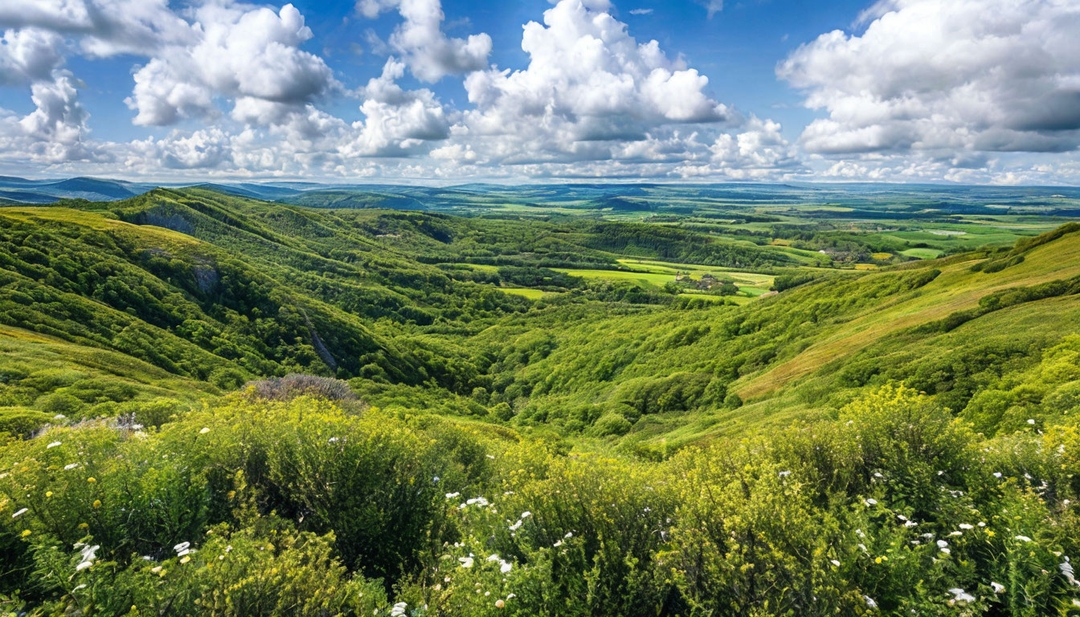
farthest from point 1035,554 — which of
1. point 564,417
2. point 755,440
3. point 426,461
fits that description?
point 564,417

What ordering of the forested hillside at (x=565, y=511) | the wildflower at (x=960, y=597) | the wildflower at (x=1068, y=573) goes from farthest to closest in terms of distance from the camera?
the forested hillside at (x=565, y=511) → the wildflower at (x=1068, y=573) → the wildflower at (x=960, y=597)

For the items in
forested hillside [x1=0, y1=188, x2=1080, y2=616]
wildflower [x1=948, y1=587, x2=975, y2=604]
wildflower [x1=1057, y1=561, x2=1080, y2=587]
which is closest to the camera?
wildflower [x1=948, y1=587, x2=975, y2=604]

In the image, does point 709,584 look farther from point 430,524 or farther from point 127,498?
point 127,498

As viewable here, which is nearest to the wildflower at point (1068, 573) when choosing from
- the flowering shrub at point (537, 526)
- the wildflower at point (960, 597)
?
the flowering shrub at point (537, 526)

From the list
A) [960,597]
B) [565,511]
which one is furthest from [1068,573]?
[565,511]

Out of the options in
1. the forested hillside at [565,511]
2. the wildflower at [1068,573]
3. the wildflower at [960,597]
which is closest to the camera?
the wildflower at [960,597]

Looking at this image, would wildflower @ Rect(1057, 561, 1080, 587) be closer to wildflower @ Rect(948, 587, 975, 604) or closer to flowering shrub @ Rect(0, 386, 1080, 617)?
flowering shrub @ Rect(0, 386, 1080, 617)

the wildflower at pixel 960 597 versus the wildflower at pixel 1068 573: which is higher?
the wildflower at pixel 1068 573

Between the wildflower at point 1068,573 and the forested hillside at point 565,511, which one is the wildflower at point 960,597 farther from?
the wildflower at point 1068,573

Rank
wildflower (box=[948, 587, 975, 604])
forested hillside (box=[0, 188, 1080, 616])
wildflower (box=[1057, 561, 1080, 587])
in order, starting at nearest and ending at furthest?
wildflower (box=[948, 587, 975, 604]) < wildflower (box=[1057, 561, 1080, 587]) < forested hillside (box=[0, 188, 1080, 616])

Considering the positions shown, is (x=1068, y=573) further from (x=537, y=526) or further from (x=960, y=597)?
(x=537, y=526)

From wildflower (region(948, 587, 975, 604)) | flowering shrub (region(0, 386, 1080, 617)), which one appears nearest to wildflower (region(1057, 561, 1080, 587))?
flowering shrub (region(0, 386, 1080, 617))
